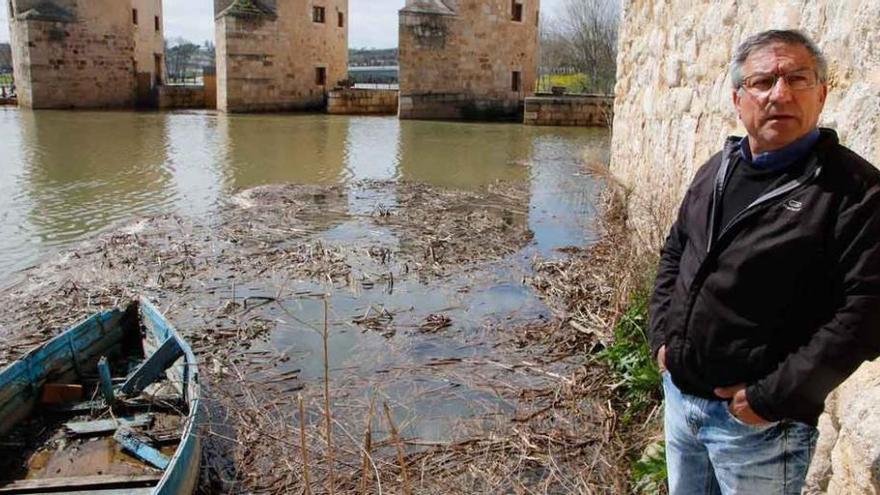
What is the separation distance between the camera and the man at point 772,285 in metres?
1.62

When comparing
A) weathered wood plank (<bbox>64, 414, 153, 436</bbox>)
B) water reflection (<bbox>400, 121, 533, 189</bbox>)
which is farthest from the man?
water reflection (<bbox>400, 121, 533, 189</bbox>)

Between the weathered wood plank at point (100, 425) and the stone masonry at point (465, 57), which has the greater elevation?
the stone masonry at point (465, 57)

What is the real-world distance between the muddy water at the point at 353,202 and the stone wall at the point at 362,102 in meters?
4.00

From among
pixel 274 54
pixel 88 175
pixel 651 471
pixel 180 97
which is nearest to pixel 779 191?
pixel 651 471

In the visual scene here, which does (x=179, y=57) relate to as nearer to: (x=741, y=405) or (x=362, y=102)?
(x=362, y=102)

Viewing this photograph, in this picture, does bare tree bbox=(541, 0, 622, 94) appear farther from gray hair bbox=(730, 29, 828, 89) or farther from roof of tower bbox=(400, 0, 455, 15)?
gray hair bbox=(730, 29, 828, 89)

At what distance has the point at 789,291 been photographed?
1719 millimetres

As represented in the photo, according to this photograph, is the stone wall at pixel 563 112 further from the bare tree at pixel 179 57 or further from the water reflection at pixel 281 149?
the bare tree at pixel 179 57

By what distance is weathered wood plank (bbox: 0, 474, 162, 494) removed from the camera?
3416 mm

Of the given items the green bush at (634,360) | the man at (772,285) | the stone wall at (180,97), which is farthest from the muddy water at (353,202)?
the stone wall at (180,97)

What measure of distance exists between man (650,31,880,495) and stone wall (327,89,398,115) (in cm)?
2658

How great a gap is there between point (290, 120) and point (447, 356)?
2023 cm

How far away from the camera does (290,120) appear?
79.2 feet

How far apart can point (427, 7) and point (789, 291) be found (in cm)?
2388
